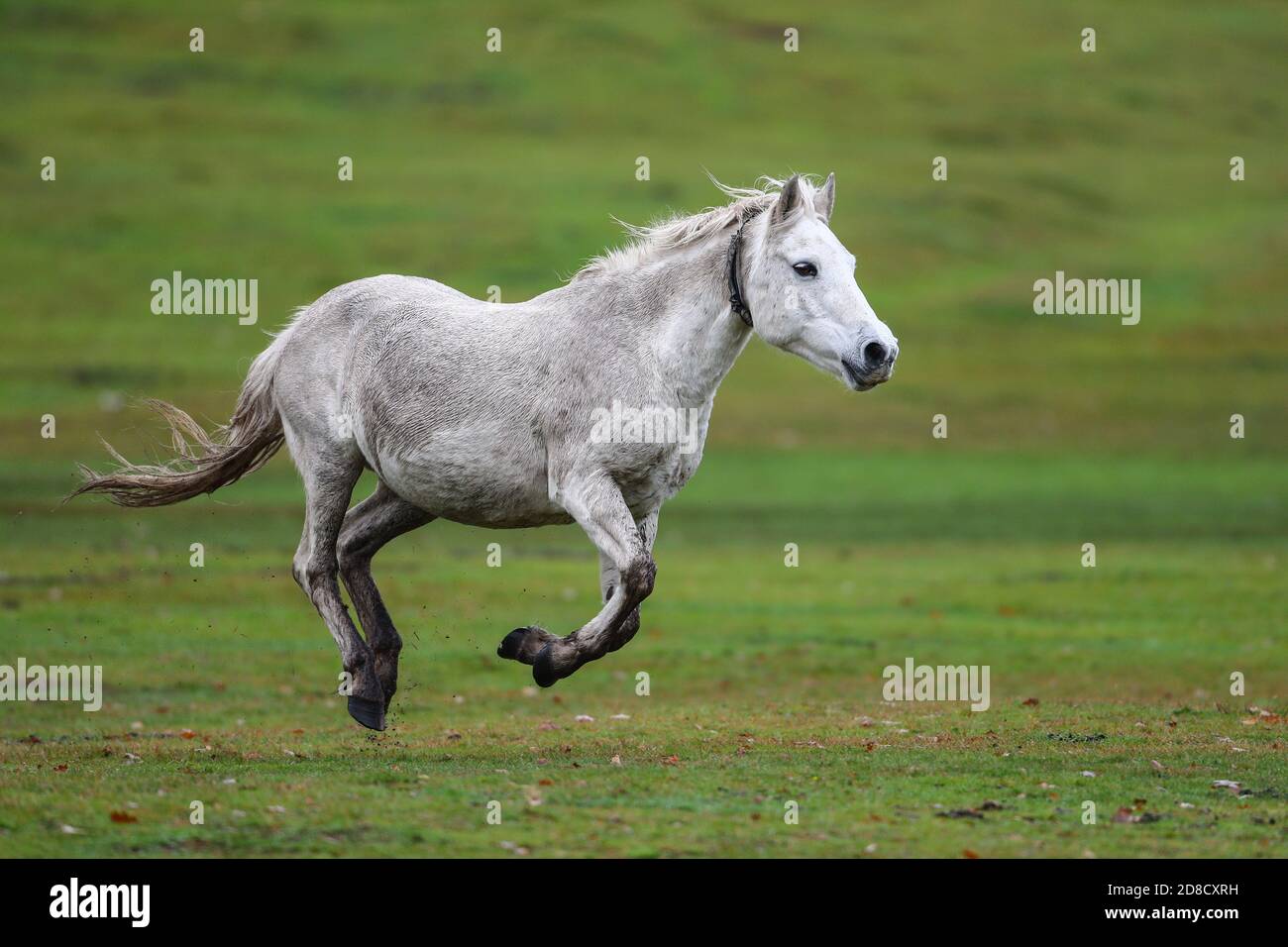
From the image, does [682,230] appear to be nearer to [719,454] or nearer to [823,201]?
[823,201]

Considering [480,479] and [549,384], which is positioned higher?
[549,384]

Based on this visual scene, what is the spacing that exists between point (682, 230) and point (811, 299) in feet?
4.33

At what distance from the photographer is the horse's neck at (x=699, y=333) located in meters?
10.8

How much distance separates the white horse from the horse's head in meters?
0.01

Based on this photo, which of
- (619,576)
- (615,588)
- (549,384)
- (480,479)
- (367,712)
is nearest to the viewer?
(619,576)

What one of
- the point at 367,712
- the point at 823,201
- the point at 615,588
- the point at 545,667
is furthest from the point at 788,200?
the point at 367,712

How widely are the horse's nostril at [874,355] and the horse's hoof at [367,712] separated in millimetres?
4265

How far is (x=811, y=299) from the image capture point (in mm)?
10297

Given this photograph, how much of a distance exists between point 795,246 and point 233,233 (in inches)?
1973

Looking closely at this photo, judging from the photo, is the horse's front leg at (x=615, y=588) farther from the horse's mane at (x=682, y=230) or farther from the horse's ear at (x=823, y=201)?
the horse's ear at (x=823, y=201)

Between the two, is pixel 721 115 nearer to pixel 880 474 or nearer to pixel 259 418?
pixel 880 474

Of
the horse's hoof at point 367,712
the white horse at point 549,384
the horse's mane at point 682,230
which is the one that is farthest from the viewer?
the horse's hoof at point 367,712

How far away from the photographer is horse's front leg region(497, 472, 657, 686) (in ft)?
33.6

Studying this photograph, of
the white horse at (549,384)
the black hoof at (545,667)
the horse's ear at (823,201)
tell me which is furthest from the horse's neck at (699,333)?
the black hoof at (545,667)
